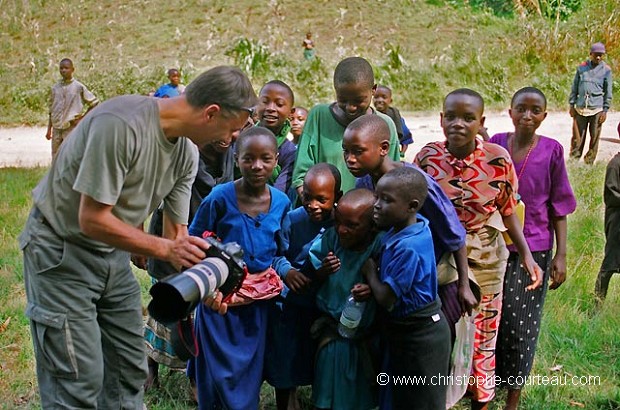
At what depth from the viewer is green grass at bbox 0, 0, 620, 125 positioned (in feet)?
50.9

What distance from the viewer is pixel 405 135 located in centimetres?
759

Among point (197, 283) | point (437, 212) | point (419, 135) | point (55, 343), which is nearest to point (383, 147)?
point (437, 212)

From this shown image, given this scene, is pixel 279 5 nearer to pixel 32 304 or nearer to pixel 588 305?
pixel 588 305

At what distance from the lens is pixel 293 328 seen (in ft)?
11.9

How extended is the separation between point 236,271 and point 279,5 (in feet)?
56.1

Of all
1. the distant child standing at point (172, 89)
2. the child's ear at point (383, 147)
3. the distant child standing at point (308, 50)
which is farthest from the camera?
the distant child standing at point (308, 50)

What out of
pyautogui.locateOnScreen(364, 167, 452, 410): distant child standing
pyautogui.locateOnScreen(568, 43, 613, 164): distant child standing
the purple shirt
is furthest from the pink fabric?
pyautogui.locateOnScreen(568, 43, 613, 164): distant child standing

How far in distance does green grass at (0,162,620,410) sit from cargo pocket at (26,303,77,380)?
1057 millimetres

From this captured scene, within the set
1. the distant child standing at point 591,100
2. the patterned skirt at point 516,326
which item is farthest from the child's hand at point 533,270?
the distant child standing at point 591,100

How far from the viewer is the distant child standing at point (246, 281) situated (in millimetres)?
3463

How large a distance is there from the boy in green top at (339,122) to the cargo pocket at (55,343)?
4.80ft

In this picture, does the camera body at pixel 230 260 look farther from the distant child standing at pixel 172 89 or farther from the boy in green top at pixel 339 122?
the distant child standing at pixel 172 89

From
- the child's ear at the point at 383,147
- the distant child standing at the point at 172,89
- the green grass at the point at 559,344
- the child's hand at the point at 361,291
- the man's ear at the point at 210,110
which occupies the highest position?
the man's ear at the point at 210,110

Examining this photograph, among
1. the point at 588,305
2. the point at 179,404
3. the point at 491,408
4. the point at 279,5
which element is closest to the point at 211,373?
the point at 179,404
